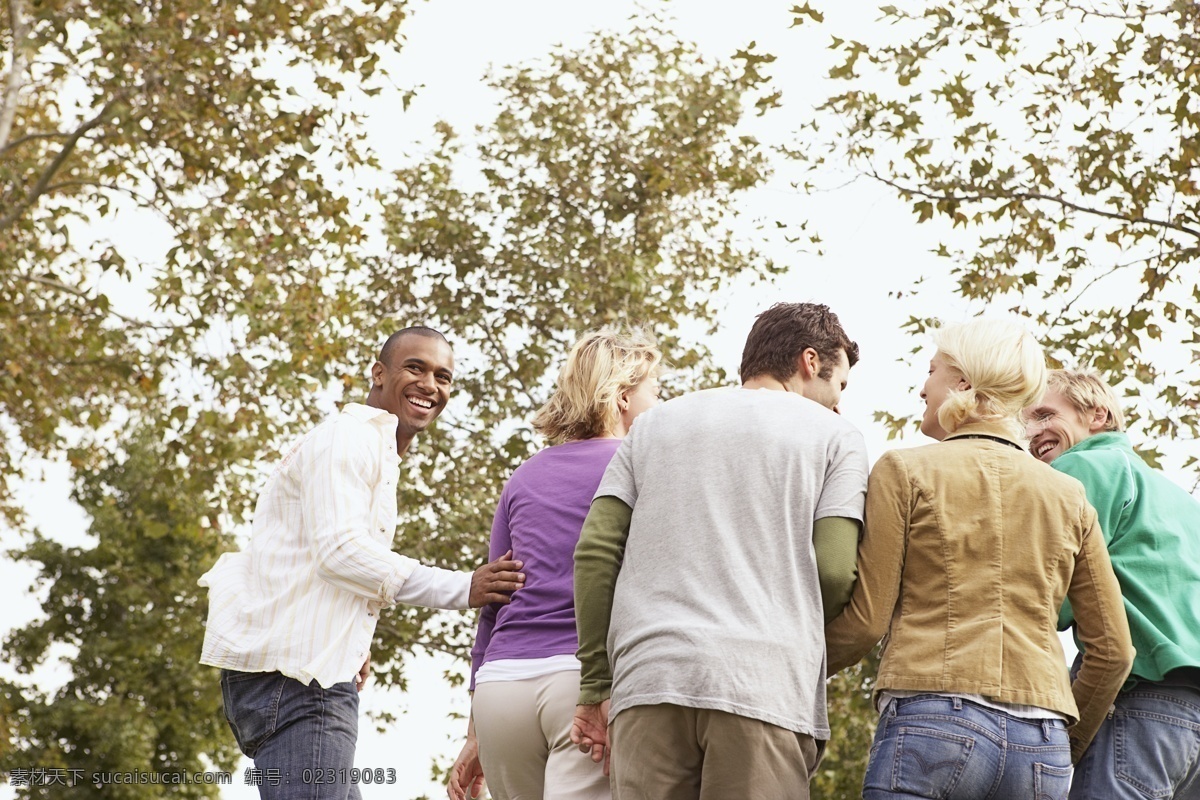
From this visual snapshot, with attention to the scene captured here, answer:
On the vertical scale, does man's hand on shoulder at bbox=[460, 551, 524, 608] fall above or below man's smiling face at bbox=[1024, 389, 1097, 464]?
below

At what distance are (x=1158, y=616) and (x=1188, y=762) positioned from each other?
1.36 ft

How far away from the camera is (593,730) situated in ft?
11.3

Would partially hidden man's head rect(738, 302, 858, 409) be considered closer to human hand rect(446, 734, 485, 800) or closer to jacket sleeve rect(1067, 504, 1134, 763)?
jacket sleeve rect(1067, 504, 1134, 763)

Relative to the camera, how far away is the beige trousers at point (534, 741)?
11.6 ft

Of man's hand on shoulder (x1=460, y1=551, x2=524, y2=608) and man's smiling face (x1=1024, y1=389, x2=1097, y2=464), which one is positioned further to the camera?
man's smiling face (x1=1024, y1=389, x2=1097, y2=464)

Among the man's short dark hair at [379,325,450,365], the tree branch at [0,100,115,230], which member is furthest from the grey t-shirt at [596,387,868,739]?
the tree branch at [0,100,115,230]

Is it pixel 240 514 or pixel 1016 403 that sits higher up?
pixel 240 514

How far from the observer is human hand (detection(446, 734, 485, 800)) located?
164 inches

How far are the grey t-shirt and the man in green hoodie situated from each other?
81 cm

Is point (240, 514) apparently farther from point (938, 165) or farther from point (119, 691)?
point (119, 691)

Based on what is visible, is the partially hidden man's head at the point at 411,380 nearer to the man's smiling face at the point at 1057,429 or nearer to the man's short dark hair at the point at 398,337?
the man's short dark hair at the point at 398,337

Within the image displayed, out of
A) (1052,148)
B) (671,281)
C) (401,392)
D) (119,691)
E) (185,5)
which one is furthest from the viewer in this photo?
(119,691)

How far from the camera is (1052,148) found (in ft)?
33.5

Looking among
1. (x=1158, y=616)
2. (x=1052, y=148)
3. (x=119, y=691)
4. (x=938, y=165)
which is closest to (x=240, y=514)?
(x=938, y=165)
